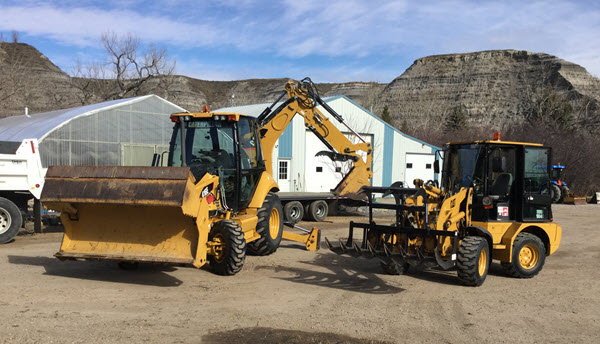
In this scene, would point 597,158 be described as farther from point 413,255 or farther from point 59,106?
point 59,106

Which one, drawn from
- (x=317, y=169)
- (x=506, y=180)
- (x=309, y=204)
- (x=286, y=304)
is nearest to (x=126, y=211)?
(x=286, y=304)

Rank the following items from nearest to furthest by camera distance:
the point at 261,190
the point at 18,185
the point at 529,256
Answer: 1. the point at 529,256
2. the point at 261,190
3. the point at 18,185

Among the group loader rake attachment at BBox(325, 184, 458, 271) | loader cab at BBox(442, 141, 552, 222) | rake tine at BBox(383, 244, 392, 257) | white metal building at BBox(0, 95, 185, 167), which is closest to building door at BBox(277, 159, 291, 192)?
white metal building at BBox(0, 95, 185, 167)

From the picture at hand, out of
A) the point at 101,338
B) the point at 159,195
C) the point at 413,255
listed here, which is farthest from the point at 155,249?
the point at 413,255

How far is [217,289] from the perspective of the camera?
25.3 ft

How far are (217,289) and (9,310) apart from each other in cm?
270

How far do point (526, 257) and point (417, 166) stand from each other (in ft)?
71.8

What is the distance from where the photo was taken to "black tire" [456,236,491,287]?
26.6 ft

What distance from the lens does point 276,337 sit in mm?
5633

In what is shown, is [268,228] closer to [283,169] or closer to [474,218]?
[474,218]

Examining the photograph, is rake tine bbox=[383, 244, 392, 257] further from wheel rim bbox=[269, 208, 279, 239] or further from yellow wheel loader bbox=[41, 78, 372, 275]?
wheel rim bbox=[269, 208, 279, 239]

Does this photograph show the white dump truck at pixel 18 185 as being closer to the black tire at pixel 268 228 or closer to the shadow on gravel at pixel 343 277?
the black tire at pixel 268 228

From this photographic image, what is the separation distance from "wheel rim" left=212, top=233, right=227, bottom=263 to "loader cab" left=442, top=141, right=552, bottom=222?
4176 mm

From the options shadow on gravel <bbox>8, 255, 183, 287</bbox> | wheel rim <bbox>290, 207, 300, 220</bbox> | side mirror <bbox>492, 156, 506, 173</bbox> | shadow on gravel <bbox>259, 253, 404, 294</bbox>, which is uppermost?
side mirror <bbox>492, 156, 506, 173</bbox>
